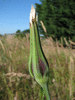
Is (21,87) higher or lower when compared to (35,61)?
lower

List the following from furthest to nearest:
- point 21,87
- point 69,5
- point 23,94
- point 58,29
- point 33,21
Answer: point 58,29, point 69,5, point 21,87, point 23,94, point 33,21

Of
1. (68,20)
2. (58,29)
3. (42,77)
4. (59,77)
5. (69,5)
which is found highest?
(69,5)

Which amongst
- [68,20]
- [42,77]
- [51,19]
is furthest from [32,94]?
[51,19]

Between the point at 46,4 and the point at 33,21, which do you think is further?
the point at 46,4

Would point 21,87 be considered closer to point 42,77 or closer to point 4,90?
point 4,90

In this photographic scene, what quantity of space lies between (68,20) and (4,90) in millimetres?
4457

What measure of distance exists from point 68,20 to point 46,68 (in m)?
4.75

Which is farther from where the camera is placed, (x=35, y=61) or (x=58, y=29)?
(x=58, y=29)

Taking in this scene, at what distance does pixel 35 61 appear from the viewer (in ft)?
0.84

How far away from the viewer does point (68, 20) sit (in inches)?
177

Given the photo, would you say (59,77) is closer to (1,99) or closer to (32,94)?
(32,94)

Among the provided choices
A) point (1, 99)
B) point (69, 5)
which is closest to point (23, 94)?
point (1, 99)

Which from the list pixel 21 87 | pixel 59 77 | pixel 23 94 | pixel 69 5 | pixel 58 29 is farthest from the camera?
pixel 58 29

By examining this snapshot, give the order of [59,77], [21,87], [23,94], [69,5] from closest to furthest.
Result: [23,94]
[21,87]
[59,77]
[69,5]
